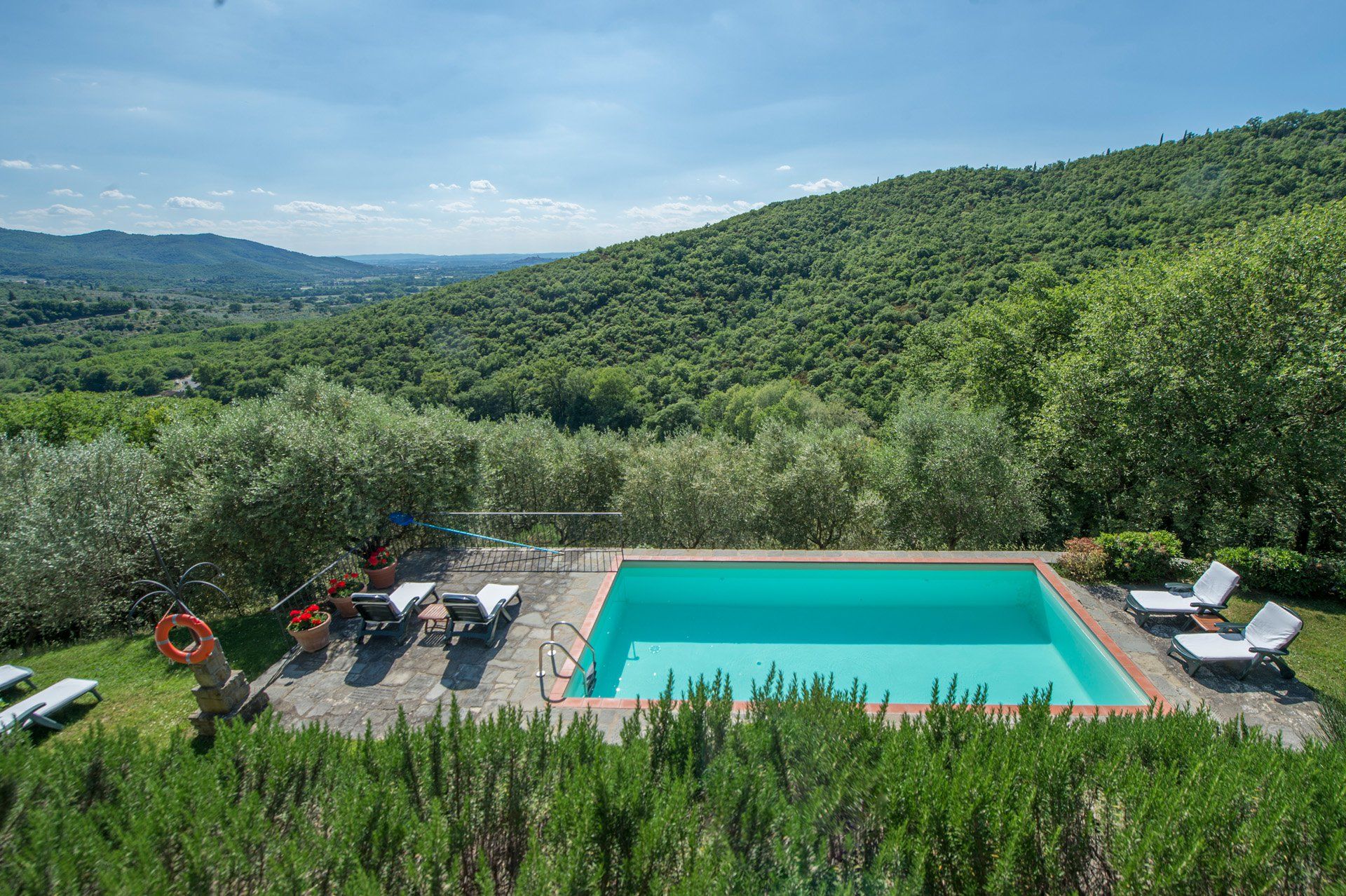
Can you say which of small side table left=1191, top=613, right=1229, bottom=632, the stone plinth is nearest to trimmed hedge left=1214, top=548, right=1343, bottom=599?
small side table left=1191, top=613, right=1229, bottom=632

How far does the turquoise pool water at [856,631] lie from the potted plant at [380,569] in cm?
346

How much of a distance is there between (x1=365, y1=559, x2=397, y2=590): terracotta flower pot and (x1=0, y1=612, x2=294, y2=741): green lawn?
4.19 ft

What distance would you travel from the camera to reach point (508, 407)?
1620 inches

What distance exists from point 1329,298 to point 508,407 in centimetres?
3920

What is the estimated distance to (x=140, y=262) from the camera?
16488 cm

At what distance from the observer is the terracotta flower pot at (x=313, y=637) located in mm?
7152

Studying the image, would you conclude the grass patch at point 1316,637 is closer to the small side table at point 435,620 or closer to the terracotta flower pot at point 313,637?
the small side table at point 435,620

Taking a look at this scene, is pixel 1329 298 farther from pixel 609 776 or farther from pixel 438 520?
pixel 438 520

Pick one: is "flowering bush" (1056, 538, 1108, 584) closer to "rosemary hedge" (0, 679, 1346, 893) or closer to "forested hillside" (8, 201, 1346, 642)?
"forested hillside" (8, 201, 1346, 642)

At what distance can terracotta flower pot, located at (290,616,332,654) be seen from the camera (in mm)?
7152

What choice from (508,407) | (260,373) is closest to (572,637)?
(508,407)


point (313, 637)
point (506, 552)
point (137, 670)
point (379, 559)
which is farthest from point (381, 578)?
point (137, 670)

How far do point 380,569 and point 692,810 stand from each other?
22.5ft

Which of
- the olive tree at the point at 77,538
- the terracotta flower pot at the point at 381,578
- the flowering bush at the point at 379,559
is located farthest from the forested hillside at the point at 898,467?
the terracotta flower pot at the point at 381,578
